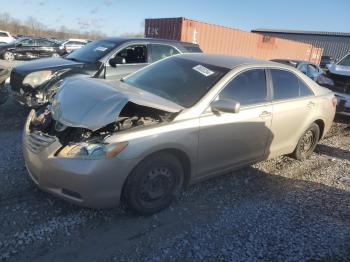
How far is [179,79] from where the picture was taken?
4246 millimetres

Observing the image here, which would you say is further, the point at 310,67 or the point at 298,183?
the point at 310,67

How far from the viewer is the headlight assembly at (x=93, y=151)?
10.2 feet

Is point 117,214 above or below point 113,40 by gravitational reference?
below


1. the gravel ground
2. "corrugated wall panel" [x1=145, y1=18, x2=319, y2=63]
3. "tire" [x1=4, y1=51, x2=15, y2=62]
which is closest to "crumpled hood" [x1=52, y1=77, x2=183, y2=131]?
the gravel ground

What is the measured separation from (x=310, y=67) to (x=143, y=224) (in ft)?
42.3

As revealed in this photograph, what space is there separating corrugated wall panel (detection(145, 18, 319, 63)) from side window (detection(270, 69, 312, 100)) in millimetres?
12033

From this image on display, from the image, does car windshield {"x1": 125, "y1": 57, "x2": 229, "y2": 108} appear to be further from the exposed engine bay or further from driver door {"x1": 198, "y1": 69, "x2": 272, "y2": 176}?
the exposed engine bay

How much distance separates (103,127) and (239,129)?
1.64 meters

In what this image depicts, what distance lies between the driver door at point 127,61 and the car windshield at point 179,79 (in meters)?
2.41

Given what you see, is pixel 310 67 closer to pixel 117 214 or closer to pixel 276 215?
pixel 276 215

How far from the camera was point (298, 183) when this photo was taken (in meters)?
4.98

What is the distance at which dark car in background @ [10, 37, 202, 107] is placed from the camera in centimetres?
645

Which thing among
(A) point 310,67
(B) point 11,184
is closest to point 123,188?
(B) point 11,184

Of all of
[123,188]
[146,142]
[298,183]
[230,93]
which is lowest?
[298,183]
